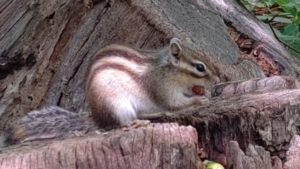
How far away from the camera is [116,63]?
120 inches

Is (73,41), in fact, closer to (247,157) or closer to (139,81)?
(139,81)

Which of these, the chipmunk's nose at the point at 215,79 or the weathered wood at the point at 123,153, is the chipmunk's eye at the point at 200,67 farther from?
the weathered wood at the point at 123,153

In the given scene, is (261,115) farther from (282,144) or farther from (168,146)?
(168,146)

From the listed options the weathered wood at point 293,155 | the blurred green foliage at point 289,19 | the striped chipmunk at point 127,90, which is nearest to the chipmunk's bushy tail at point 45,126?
the striped chipmunk at point 127,90

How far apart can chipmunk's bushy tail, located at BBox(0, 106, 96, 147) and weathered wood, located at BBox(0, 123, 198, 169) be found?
1.29ft

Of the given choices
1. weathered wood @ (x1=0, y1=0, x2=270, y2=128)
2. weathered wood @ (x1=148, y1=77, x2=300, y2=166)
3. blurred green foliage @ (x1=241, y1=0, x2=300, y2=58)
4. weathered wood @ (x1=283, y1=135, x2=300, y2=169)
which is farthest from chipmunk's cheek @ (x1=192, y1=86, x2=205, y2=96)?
blurred green foliage @ (x1=241, y1=0, x2=300, y2=58)

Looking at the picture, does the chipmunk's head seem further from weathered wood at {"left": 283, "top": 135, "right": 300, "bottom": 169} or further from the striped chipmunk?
weathered wood at {"left": 283, "top": 135, "right": 300, "bottom": 169}

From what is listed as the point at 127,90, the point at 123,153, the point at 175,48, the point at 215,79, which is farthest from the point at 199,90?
the point at 123,153

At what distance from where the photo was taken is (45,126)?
293cm

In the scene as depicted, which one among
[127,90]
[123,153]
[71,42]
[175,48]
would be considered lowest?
[123,153]

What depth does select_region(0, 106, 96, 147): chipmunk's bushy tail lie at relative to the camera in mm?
2871

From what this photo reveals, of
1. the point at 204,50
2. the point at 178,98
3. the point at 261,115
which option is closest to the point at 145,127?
the point at 261,115

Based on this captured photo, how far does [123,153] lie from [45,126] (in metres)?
0.65

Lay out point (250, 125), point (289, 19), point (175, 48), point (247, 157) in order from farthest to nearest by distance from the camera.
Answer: point (289, 19)
point (175, 48)
point (250, 125)
point (247, 157)
